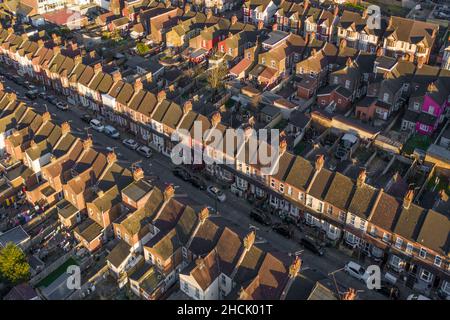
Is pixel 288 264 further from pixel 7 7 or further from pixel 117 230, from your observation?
pixel 7 7

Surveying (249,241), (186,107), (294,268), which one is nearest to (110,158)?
(186,107)

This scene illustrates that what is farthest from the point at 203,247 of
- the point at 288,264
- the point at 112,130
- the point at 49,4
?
the point at 49,4

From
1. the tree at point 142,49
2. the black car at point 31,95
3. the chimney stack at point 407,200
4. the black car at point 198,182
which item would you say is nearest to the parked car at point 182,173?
the black car at point 198,182

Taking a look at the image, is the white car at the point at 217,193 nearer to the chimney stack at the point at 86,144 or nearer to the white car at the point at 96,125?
the chimney stack at the point at 86,144

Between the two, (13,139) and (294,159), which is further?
(13,139)

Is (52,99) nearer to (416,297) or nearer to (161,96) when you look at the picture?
(161,96)

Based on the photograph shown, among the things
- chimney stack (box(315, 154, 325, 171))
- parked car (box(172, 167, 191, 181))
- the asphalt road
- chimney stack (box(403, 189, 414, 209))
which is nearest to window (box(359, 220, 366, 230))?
the asphalt road
